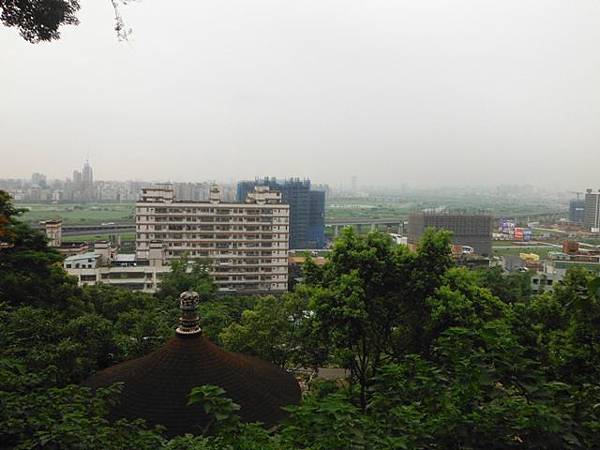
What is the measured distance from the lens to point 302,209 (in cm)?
6938

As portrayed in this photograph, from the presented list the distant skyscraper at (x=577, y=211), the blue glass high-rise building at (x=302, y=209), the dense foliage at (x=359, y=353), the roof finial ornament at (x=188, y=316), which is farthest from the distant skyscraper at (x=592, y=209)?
the roof finial ornament at (x=188, y=316)

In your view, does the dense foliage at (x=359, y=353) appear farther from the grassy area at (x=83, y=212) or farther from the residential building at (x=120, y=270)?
the grassy area at (x=83, y=212)

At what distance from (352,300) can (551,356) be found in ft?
12.2

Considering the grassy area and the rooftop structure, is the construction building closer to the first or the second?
the grassy area

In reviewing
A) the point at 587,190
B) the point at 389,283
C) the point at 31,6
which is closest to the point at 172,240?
the point at 389,283

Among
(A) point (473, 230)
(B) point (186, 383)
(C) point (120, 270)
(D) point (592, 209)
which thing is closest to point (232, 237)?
(C) point (120, 270)

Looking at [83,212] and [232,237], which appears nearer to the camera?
[232,237]

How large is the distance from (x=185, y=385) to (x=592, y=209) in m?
99.6

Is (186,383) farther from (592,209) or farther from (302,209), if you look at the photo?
(592,209)

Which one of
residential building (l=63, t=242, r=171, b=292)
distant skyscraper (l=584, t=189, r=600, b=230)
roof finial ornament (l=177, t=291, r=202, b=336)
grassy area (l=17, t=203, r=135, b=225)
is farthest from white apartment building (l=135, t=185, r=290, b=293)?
distant skyscraper (l=584, t=189, r=600, b=230)

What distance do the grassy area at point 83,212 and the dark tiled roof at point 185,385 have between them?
77.6 meters

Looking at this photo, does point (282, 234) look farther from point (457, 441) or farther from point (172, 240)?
point (457, 441)

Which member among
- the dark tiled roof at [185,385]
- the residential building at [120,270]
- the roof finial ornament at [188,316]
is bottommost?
the residential building at [120,270]

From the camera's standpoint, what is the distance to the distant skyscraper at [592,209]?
275ft
